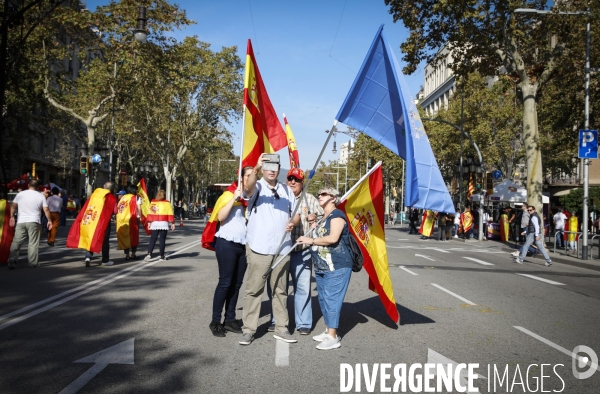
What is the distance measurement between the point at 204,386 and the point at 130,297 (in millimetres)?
4467

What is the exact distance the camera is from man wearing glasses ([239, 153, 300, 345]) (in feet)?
19.6

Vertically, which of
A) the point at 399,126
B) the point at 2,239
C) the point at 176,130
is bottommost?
the point at 2,239

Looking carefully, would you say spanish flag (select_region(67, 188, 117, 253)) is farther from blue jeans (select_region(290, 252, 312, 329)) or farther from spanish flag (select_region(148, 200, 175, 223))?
blue jeans (select_region(290, 252, 312, 329))

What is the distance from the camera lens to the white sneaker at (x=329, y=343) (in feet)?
19.2

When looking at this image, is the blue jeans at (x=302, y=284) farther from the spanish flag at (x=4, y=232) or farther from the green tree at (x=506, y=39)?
the green tree at (x=506, y=39)

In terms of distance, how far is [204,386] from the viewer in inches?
179

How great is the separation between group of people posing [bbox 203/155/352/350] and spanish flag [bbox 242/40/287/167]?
49 cm

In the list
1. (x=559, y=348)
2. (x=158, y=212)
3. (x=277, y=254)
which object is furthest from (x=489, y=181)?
(x=277, y=254)

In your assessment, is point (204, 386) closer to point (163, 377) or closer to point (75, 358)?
point (163, 377)

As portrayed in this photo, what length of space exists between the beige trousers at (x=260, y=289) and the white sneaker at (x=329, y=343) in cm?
49

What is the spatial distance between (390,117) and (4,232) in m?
9.10

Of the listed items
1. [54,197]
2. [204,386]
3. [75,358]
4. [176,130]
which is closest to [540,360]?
[204,386]

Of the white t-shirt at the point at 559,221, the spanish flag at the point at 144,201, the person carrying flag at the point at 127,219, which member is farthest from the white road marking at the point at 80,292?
the white t-shirt at the point at 559,221

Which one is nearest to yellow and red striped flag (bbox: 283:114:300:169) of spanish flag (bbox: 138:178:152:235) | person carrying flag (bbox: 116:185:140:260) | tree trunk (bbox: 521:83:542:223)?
person carrying flag (bbox: 116:185:140:260)
